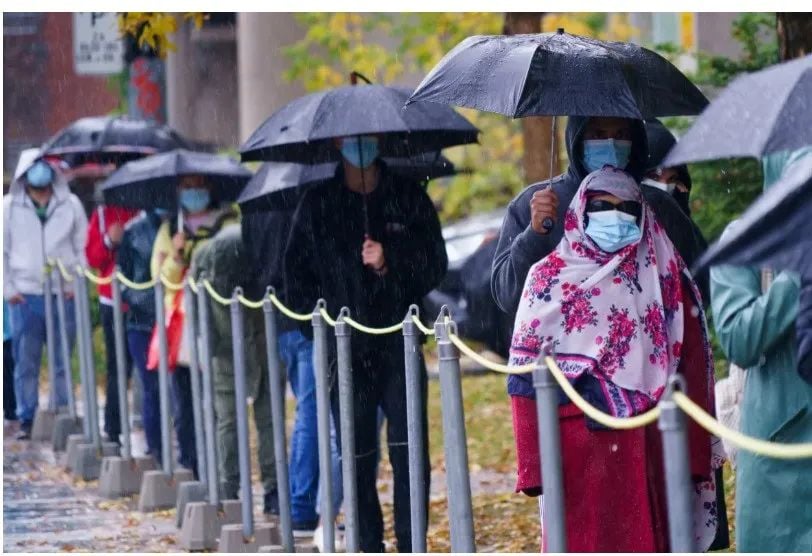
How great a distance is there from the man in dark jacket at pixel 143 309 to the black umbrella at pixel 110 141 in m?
2.05

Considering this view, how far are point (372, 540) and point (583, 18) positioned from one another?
38.8 feet

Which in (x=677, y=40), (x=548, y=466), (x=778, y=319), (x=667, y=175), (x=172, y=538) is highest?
(x=677, y=40)

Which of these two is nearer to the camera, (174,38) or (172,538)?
(172,538)

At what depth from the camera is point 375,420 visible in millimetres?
8031

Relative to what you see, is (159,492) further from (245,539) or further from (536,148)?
(536,148)

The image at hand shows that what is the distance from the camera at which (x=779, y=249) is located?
4.29 metres

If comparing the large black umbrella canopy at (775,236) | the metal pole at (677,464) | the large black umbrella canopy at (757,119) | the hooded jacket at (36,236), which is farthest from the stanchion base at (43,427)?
the large black umbrella canopy at (775,236)

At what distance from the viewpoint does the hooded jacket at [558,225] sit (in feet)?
19.4

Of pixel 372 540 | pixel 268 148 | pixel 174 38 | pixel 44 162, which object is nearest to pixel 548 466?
pixel 372 540

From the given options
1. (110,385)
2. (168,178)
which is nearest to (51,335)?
(110,385)

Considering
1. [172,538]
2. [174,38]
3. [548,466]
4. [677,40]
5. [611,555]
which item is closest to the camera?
[548,466]

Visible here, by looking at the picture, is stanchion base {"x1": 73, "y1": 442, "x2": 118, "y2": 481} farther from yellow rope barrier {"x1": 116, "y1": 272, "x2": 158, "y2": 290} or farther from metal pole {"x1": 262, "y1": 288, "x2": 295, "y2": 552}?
metal pole {"x1": 262, "y1": 288, "x2": 295, "y2": 552}

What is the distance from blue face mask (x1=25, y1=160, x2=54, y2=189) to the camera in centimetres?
1339

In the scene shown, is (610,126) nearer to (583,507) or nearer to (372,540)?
(583,507)
